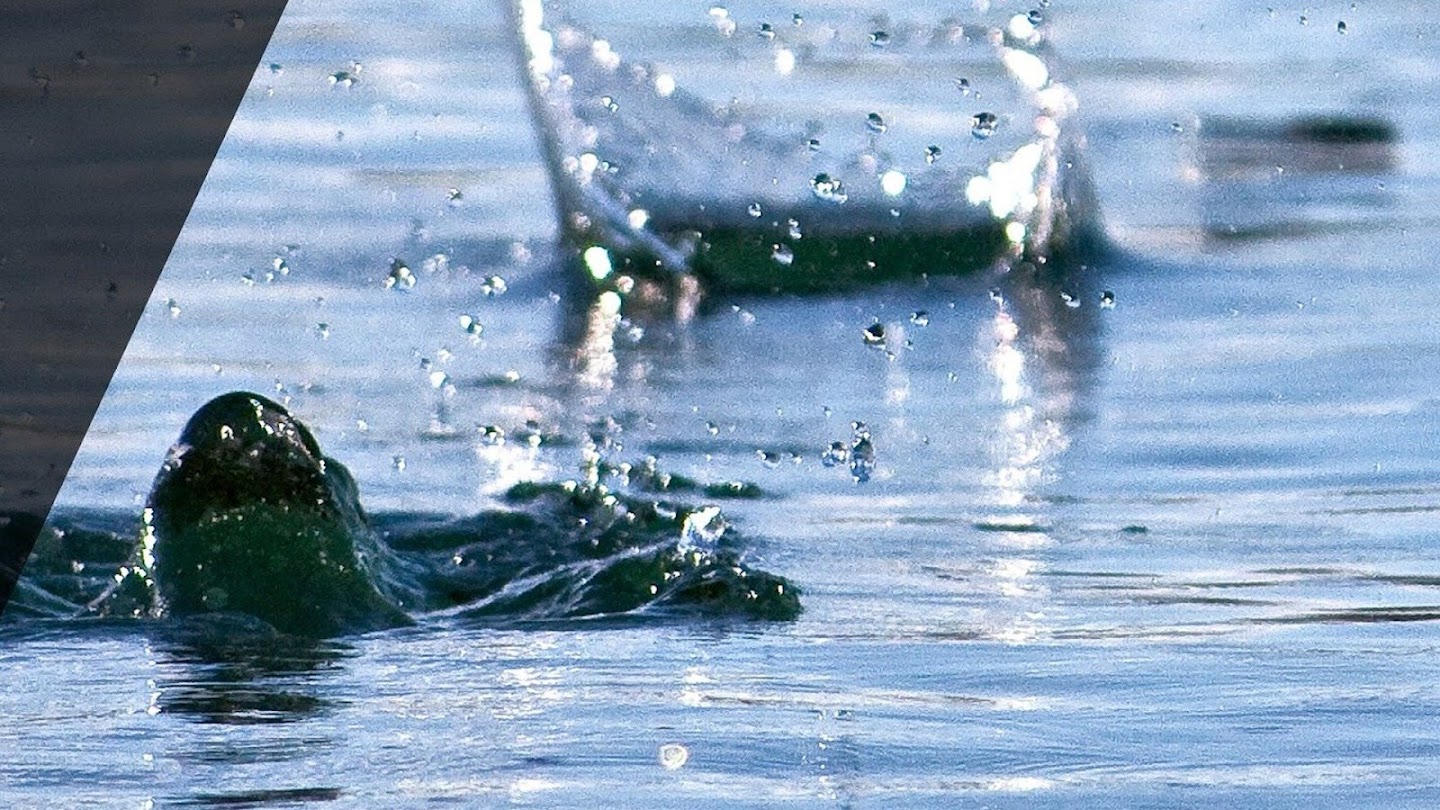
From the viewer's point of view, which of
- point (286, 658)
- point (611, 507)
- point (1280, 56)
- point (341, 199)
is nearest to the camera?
point (286, 658)

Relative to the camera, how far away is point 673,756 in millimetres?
4848

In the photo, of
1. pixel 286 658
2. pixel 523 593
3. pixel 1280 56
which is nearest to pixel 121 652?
pixel 286 658

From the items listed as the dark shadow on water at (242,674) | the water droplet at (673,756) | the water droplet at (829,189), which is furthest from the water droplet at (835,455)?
the water droplet at (829,189)

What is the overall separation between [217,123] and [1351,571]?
27.0 feet

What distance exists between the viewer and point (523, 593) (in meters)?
6.32

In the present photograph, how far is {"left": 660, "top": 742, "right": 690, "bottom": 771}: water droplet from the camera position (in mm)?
4793

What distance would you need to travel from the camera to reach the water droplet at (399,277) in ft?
34.4

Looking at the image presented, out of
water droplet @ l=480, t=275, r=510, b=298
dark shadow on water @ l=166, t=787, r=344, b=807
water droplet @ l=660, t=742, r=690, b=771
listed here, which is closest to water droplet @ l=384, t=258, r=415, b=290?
water droplet @ l=480, t=275, r=510, b=298

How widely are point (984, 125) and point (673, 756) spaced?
8.16m

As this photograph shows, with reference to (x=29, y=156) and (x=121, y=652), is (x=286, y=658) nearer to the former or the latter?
(x=121, y=652)

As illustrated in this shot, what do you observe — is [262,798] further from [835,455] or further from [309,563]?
[835,455]
